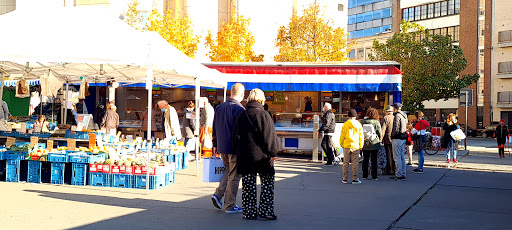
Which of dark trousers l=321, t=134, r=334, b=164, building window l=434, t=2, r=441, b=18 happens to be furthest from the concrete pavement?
building window l=434, t=2, r=441, b=18

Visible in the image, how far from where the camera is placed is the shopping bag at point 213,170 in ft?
27.9

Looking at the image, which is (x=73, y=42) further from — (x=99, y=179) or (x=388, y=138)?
(x=388, y=138)

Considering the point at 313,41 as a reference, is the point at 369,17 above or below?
above

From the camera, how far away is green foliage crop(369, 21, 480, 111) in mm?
45781

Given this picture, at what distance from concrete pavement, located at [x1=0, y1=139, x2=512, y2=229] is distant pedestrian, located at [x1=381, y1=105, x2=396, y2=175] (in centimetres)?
106

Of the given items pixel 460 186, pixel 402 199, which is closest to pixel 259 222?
pixel 402 199

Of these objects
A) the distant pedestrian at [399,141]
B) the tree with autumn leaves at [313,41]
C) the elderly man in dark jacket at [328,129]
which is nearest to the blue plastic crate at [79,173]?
the distant pedestrian at [399,141]

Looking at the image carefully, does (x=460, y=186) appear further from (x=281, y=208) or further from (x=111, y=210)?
(x=111, y=210)

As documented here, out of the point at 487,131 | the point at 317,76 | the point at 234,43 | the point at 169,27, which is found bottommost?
the point at 487,131

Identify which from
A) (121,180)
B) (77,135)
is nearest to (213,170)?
(121,180)

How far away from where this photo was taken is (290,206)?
364 inches

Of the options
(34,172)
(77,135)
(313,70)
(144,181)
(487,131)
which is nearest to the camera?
(144,181)

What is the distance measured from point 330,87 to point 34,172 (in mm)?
12838

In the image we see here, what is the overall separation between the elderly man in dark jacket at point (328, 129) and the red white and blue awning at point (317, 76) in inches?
188
